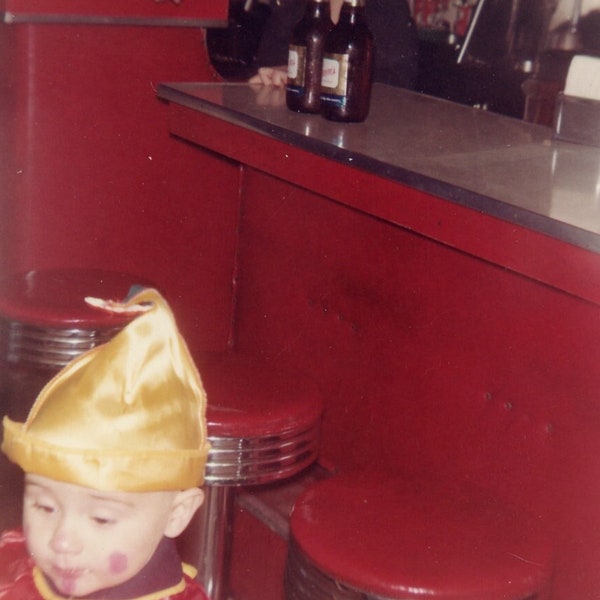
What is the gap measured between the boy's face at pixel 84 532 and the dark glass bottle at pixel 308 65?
1084mm

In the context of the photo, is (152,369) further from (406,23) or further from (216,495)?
(406,23)

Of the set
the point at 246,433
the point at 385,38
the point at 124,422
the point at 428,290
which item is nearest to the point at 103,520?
the point at 124,422

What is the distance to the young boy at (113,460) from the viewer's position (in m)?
1.36

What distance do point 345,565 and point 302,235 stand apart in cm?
110

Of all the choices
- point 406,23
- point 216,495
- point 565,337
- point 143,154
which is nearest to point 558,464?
point 565,337

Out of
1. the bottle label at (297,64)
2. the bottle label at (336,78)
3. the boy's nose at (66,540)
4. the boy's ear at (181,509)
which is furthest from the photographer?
the bottle label at (297,64)

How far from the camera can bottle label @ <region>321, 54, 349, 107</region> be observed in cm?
207

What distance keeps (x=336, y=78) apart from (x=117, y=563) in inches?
43.4

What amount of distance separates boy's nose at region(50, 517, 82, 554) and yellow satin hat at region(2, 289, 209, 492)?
0.20 ft

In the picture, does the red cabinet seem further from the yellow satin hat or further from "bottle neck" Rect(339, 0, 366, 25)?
the yellow satin hat

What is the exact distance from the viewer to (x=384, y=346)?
2.17 m

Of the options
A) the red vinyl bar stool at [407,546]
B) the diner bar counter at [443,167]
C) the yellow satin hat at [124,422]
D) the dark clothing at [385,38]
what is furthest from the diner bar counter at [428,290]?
the dark clothing at [385,38]

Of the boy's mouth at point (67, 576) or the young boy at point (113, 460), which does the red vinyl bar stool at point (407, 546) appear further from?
the boy's mouth at point (67, 576)

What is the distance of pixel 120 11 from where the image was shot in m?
2.66
